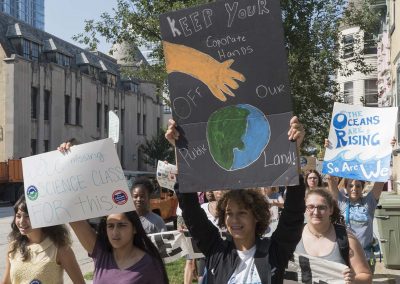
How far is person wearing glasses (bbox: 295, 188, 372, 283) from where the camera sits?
13.8ft

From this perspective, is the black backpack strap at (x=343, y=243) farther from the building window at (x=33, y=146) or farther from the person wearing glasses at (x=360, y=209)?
the building window at (x=33, y=146)

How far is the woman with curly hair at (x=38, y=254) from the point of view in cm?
441

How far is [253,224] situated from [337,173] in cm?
372

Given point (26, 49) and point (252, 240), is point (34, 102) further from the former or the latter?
point (252, 240)

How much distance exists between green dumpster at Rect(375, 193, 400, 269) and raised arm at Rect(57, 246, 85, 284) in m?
6.30

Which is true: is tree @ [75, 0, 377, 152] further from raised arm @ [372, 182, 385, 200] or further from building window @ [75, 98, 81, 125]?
building window @ [75, 98, 81, 125]

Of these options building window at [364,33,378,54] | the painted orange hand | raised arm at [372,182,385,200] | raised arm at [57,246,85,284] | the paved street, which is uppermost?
building window at [364,33,378,54]

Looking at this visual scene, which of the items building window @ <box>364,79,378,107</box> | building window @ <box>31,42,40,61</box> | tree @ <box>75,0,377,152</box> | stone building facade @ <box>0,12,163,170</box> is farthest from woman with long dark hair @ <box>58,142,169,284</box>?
building window @ <box>31,42,40,61</box>

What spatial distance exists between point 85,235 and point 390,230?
655 cm

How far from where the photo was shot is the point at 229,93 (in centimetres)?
371

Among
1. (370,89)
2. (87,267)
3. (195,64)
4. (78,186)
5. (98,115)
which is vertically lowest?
(87,267)

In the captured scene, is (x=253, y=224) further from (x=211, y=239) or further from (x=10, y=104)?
(x=10, y=104)

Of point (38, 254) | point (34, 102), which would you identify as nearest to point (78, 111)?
point (34, 102)

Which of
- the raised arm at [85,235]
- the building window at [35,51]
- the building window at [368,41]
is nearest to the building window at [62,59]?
the building window at [35,51]
